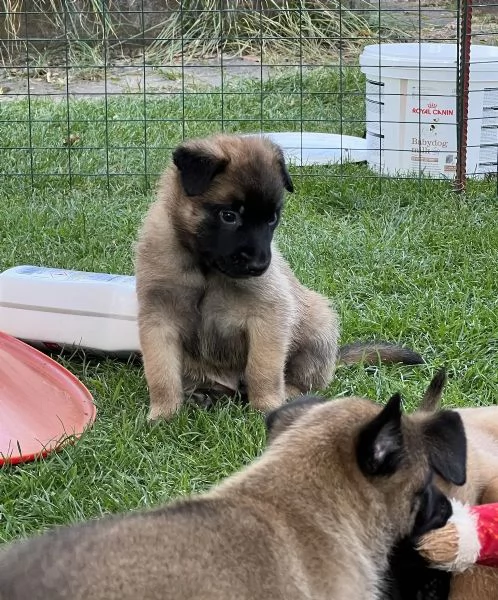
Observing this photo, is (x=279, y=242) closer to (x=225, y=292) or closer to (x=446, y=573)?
(x=225, y=292)

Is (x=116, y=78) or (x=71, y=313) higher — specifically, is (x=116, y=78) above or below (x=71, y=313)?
above

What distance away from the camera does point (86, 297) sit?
4.23m

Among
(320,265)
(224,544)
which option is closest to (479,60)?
(320,265)

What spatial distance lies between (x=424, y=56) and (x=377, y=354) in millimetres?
3332

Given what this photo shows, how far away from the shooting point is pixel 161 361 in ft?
12.6

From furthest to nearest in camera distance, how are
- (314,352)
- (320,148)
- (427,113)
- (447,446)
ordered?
(320,148) → (427,113) → (314,352) → (447,446)

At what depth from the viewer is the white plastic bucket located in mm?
6578

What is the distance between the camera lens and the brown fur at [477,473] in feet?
8.38

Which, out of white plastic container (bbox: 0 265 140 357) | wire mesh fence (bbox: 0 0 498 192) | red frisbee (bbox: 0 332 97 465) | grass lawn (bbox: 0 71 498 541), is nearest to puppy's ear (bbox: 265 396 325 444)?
grass lawn (bbox: 0 71 498 541)

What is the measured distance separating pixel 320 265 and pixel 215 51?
564 centimetres

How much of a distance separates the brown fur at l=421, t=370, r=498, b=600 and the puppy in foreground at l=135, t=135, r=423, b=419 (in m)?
0.87

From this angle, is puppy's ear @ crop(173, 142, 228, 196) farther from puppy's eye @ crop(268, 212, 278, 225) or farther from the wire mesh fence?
the wire mesh fence

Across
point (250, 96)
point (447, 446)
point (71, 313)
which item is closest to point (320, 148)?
point (250, 96)

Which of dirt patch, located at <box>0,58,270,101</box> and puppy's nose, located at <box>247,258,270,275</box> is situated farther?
dirt patch, located at <box>0,58,270,101</box>
